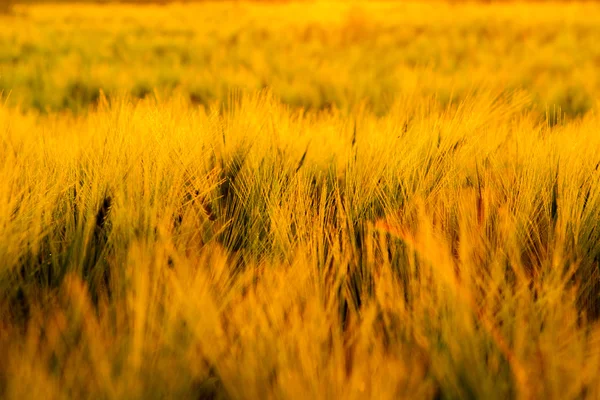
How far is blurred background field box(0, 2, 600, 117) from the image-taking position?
2461mm

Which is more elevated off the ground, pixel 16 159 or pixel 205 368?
pixel 16 159

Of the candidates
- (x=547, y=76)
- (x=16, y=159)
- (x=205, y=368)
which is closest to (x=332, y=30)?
(x=547, y=76)

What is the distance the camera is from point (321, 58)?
11.8 ft

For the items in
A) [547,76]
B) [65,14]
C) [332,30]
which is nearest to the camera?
[547,76]

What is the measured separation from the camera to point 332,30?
5055 mm

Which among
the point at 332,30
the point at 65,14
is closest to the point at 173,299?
the point at 332,30

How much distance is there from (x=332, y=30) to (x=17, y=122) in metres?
4.12

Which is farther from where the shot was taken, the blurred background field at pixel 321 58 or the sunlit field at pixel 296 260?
the blurred background field at pixel 321 58

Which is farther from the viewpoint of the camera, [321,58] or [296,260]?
[321,58]

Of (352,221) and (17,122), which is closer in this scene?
(352,221)

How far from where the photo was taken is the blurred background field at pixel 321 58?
2.46 metres

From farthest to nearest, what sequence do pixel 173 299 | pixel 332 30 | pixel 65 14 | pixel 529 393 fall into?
pixel 65 14, pixel 332 30, pixel 173 299, pixel 529 393

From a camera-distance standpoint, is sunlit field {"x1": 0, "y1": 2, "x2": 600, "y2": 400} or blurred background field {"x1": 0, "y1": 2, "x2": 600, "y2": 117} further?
blurred background field {"x1": 0, "y1": 2, "x2": 600, "y2": 117}

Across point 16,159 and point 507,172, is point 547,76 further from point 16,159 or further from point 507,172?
point 16,159
